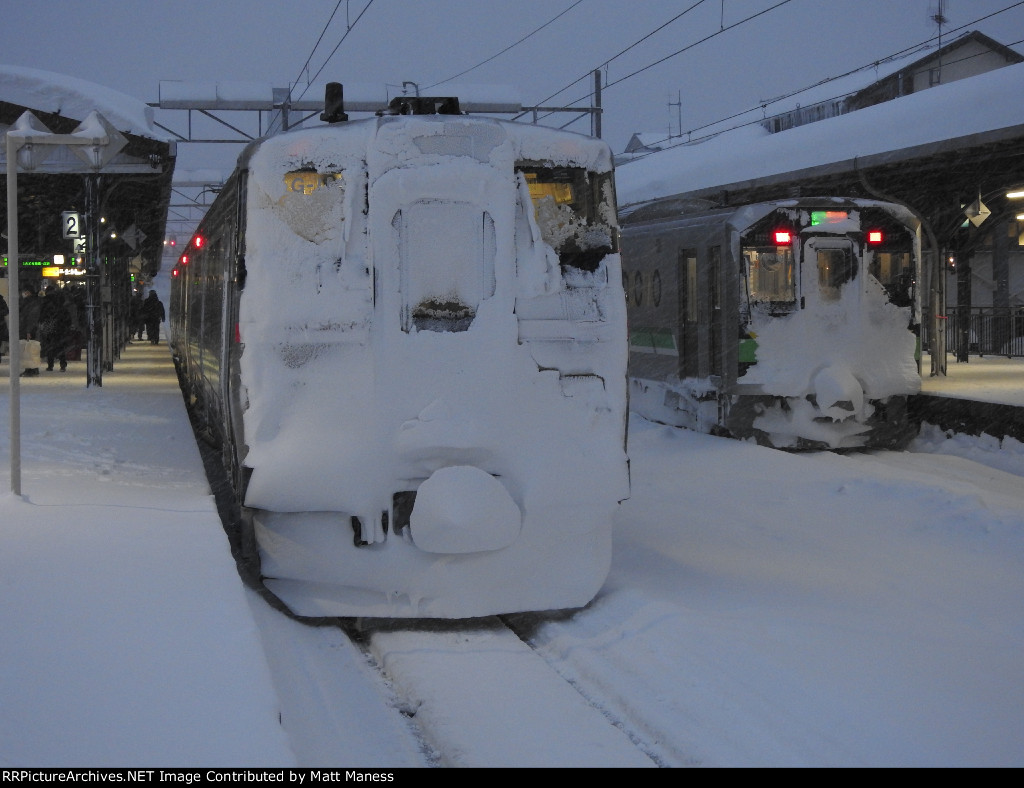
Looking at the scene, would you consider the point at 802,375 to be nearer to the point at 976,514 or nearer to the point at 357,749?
the point at 976,514

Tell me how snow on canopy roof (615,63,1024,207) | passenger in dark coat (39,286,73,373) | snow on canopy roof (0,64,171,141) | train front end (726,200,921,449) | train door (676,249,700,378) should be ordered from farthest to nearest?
1. passenger in dark coat (39,286,73,373)
2. snow on canopy roof (615,63,1024,207)
3. snow on canopy roof (0,64,171,141)
4. train door (676,249,700,378)
5. train front end (726,200,921,449)

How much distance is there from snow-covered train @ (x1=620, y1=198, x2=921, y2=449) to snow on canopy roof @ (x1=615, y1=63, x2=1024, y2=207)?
2.51 metres

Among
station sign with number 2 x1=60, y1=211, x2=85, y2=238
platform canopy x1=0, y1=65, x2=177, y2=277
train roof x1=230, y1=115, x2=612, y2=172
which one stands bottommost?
train roof x1=230, y1=115, x2=612, y2=172

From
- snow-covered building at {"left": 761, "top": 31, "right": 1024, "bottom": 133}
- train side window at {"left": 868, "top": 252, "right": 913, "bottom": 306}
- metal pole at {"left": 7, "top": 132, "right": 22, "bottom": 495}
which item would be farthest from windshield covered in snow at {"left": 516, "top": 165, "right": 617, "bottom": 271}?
snow-covered building at {"left": 761, "top": 31, "right": 1024, "bottom": 133}

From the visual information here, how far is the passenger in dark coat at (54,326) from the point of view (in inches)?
985

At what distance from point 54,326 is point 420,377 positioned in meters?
20.8

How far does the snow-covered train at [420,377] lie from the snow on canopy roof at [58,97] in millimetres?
11621

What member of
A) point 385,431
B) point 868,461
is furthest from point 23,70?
point 385,431

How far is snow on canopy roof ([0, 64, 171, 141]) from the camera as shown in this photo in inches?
691

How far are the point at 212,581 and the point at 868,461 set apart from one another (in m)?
9.95

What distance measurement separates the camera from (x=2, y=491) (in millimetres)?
9297

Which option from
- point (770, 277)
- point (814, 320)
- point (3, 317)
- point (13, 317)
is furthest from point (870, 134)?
point (3, 317)

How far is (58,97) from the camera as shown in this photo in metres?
17.8

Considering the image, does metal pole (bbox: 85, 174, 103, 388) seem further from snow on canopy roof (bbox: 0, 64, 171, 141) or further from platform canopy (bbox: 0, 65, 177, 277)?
snow on canopy roof (bbox: 0, 64, 171, 141)
